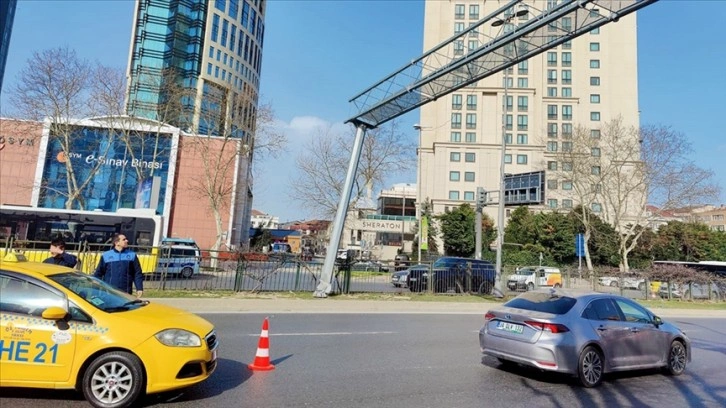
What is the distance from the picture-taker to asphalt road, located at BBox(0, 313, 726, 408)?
5.24 metres

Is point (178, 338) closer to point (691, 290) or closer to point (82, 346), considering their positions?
point (82, 346)

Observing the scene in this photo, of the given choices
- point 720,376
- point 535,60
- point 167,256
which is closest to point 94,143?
point 167,256

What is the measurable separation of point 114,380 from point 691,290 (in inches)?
1154

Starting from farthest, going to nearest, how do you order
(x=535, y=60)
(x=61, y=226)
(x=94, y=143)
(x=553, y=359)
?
(x=535, y=60), (x=94, y=143), (x=61, y=226), (x=553, y=359)

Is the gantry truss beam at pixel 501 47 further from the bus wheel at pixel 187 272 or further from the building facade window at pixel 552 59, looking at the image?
the building facade window at pixel 552 59

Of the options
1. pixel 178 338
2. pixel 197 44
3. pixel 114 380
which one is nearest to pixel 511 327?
pixel 178 338

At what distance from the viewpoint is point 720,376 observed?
295 inches

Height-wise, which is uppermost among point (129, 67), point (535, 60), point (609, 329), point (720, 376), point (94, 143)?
point (535, 60)

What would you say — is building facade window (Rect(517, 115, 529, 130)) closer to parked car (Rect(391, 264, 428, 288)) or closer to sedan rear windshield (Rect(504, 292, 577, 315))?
parked car (Rect(391, 264, 428, 288))

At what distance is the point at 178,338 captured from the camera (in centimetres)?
485

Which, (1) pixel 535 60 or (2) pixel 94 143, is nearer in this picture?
(2) pixel 94 143

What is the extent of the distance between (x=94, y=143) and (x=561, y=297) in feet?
154

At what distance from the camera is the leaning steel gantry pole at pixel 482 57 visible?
1052 cm

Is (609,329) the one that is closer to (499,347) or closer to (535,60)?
(499,347)
